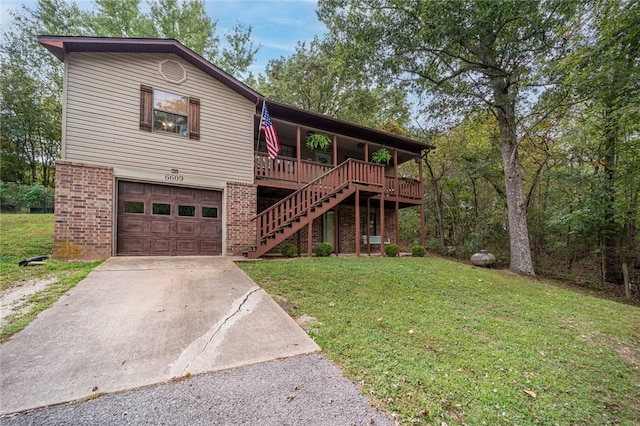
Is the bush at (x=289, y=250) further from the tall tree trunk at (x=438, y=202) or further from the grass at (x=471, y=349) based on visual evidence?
the tall tree trunk at (x=438, y=202)

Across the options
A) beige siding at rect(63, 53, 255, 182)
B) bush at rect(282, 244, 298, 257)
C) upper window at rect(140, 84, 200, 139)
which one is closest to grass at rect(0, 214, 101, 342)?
beige siding at rect(63, 53, 255, 182)

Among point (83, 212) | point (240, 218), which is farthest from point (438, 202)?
point (83, 212)

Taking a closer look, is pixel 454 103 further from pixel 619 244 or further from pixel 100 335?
pixel 100 335

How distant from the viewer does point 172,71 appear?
26.8ft

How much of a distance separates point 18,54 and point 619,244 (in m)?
32.3

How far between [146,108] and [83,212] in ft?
11.0

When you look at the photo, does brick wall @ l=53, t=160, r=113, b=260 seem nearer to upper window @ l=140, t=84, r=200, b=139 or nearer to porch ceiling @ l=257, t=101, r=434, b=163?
upper window @ l=140, t=84, r=200, b=139

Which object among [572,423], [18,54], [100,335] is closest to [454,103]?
[572,423]

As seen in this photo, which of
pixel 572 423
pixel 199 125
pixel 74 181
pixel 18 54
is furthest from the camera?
pixel 18 54

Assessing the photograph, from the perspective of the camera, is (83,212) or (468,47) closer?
(83,212)

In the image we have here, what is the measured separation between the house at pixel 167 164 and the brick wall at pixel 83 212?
0.8 inches

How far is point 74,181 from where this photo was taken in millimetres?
6680

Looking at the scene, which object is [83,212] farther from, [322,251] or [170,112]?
[322,251]

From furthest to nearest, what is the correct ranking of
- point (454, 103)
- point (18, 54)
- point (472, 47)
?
point (18, 54) → point (454, 103) → point (472, 47)
